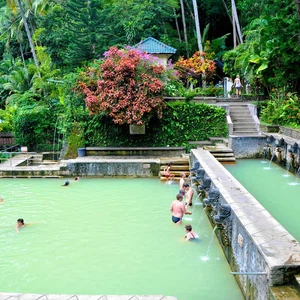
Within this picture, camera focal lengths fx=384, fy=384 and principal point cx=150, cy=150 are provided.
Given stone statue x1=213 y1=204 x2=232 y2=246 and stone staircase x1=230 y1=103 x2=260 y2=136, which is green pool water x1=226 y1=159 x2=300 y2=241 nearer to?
stone statue x1=213 y1=204 x2=232 y2=246

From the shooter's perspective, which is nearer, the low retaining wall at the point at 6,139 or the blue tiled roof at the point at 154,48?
the low retaining wall at the point at 6,139

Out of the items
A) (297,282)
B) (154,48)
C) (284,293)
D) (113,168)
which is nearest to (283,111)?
(113,168)

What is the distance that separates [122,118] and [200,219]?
268 inches

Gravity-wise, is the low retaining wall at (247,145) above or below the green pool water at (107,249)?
above

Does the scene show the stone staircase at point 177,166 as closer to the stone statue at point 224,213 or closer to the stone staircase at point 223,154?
the stone staircase at point 223,154

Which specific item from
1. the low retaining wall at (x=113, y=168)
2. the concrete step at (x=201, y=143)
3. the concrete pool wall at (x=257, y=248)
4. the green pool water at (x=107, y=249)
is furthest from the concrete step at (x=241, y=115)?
the concrete pool wall at (x=257, y=248)

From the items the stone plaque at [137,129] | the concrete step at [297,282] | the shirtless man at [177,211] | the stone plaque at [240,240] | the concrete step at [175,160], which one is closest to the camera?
the concrete step at [297,282]

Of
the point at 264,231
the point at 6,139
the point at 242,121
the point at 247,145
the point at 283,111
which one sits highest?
the point at 283,111

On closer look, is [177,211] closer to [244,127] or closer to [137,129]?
[137,129]

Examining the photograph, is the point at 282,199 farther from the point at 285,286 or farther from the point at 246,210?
the point at 285,286

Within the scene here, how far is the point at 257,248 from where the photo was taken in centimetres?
514

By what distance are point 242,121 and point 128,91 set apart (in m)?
6.01

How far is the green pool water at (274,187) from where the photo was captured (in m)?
8.92

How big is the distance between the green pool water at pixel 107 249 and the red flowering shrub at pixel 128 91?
4075 millimetres
